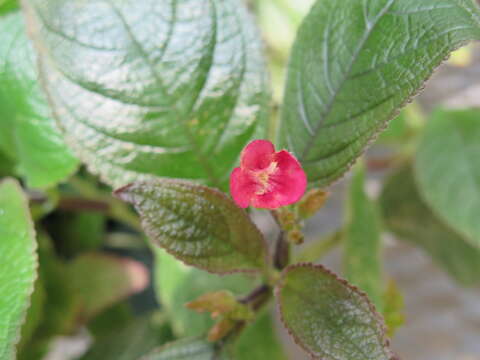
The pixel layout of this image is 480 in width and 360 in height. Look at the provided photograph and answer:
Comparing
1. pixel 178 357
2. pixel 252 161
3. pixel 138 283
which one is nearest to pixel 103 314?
pixel 138 283

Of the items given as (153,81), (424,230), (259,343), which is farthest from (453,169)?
(153,81)

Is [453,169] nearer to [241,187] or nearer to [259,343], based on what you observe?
[259,343]

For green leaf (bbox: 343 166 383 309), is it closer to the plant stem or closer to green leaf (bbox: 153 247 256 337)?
green leaf (bbox: 153 247 256 337)

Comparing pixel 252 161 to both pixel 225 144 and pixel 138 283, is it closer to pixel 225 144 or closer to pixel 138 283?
pixel 225 144

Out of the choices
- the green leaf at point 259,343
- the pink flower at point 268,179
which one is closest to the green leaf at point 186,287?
the green leaf at point 259,343

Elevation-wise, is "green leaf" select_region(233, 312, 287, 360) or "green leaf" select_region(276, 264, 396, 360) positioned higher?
"green leaf" select_region(276, 264, 396, 360)

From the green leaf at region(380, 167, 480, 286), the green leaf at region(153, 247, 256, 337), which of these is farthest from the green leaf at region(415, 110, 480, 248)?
the green leaf at region(153, 247, 256, 337)
